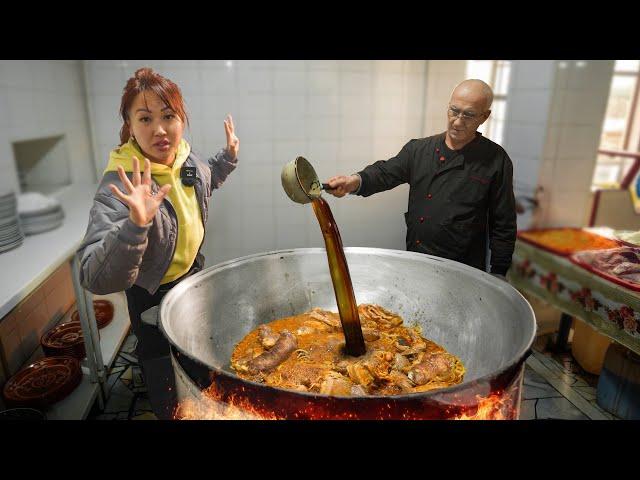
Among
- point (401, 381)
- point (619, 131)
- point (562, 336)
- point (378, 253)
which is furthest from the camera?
point (619, 131)

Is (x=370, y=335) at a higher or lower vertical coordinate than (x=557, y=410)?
higher

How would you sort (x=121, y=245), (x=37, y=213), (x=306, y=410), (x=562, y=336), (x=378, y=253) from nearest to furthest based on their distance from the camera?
(x=306, y=410), (x=121, y=245), (x=378, y=253), (x=37, y=213), (x=562, y=336)

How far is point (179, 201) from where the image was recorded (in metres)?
1.10

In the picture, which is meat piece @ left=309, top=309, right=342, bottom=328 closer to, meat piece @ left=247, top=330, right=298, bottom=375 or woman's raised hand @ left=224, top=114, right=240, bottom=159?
meat piece @ left=247, top=330, right=298, bottom=375

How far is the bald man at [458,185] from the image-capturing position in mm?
1191

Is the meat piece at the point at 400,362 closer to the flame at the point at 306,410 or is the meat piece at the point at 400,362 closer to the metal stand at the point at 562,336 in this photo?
the flame at the point at 306,410

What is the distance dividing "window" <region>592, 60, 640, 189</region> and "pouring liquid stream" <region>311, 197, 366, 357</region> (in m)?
0.94

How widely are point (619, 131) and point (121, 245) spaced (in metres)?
3.79

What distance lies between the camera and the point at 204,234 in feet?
4.00

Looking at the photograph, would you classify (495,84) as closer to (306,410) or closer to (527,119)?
(527,119)

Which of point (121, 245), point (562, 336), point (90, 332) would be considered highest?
point (121, 245)

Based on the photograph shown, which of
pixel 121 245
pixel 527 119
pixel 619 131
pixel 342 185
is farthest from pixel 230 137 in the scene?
pixel 619 131

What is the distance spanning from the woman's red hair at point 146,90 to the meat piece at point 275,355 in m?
0.66

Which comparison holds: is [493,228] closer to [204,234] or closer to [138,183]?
[204,234]
